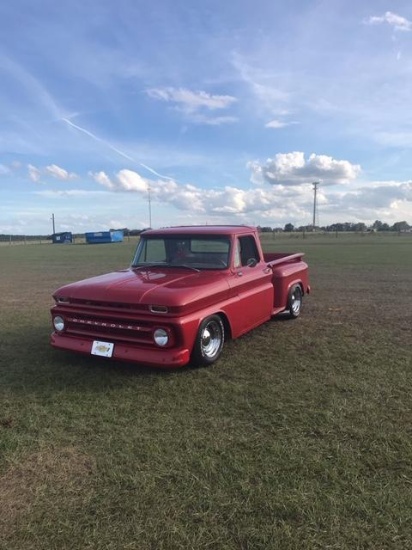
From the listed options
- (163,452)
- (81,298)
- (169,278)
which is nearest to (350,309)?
(169,278)

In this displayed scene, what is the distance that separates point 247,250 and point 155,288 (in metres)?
2.05

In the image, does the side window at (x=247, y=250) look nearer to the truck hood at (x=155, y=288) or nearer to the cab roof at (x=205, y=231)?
the cab roof at (x=205, y=231)

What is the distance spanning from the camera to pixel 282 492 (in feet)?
9.68

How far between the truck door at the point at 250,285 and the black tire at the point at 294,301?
0.98 m

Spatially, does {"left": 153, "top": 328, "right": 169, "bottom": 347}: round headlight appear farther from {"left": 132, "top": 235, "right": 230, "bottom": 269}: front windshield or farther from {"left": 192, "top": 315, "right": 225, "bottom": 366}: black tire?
{"left": 132, "top": 235, "right": 230, "bottom": 269}: front windshield

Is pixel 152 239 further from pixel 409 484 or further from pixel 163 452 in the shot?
pixel 409 484

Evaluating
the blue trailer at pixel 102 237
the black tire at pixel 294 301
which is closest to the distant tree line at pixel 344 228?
the blue trailer at pixel 102 237

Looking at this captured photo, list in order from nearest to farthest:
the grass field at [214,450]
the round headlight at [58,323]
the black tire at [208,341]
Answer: the grass field at [214,450], the black tire at [208,341], the round headlight at [58,323]

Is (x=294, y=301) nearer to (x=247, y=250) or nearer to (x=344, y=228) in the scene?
(x=247, y=250)

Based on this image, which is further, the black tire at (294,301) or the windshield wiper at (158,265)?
the black tire at (294,301)

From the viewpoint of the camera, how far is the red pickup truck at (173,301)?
4.84m

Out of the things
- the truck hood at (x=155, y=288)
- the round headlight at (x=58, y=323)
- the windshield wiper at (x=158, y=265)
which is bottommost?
the round headlight at (x=58, y=323)

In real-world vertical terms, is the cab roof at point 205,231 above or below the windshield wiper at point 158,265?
above

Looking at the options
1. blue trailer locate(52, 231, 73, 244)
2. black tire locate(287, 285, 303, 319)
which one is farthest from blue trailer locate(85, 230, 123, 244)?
black tire locate(287, 285, 303, 319)
